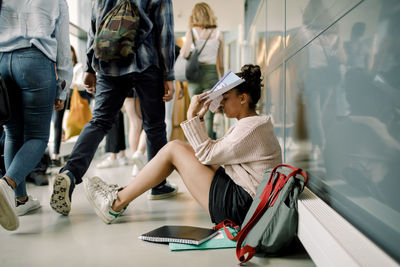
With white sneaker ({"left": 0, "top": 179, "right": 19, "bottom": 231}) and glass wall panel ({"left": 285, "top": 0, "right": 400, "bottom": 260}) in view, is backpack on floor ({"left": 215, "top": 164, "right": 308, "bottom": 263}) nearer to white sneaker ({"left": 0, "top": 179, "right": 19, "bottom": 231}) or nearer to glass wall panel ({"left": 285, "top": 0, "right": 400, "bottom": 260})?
glass wall panel ({"left": 285, "top": 0, "right": 400, "bottom": 260})

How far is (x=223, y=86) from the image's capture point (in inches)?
61.7

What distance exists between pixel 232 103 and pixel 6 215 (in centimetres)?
117

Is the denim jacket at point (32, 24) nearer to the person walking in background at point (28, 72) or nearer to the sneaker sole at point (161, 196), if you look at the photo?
the person walking in background at point (28, 72)

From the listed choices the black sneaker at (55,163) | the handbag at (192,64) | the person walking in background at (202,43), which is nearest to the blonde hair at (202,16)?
the person walking in background at (202,43)

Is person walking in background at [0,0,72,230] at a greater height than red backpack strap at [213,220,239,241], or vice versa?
person walking in background at [0,0,72,230]

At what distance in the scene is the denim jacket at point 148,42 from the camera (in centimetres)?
189

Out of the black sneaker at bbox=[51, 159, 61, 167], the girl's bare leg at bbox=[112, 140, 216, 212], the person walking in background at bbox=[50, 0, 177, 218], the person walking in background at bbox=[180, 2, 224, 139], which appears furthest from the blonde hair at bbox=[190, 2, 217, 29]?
the black sneaker at bbox=[51, 159, 61, 167]

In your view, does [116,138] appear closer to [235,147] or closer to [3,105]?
[3,105]

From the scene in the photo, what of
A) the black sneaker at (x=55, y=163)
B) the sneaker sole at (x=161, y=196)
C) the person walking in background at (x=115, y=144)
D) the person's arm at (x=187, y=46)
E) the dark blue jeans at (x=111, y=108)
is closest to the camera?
the dark blue jeans at (x=111, y=108)

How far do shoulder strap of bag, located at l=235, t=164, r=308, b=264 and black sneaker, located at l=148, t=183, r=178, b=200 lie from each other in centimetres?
108

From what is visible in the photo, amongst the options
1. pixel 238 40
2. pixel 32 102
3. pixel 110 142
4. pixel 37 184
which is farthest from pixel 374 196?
pixel 238 40

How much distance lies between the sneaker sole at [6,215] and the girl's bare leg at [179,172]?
0.46 m

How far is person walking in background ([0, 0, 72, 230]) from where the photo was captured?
170 cm

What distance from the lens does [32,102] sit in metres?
1.75
